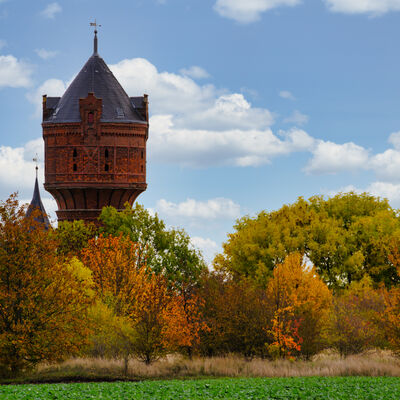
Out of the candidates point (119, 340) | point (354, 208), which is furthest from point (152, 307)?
point (354, 208)

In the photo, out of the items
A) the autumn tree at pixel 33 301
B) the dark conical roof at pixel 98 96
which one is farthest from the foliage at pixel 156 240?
A: the autumn tree at pixel 33 301

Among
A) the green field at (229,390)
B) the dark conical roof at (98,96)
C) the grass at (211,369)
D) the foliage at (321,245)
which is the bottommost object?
the green field at (229,390)

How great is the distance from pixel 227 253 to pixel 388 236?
11517 mm

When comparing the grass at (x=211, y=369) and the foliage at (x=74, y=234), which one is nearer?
the grass at (x=211, y=369)

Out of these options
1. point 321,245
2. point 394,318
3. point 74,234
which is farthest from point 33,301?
point 321,245

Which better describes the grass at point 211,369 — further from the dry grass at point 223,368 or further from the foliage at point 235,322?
the foliage at point 235,322

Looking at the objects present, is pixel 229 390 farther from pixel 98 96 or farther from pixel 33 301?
pixel 98 96

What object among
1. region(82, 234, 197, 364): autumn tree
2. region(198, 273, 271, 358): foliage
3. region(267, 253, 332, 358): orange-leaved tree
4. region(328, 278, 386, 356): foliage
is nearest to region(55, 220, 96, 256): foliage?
region(82, 234, 197, 364): autumn tree

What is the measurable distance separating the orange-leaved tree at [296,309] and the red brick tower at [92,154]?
22020 mm

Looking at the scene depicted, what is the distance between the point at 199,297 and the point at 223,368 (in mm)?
4782

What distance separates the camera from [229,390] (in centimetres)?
2812

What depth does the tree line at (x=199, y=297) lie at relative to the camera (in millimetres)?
33406

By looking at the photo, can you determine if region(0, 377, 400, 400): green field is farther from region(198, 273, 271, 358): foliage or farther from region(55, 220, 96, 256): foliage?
region(55, 220, 96, 256): foliage

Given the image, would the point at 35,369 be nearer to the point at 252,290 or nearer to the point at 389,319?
the point at 252,290
